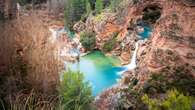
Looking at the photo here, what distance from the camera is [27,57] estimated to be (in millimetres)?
6020

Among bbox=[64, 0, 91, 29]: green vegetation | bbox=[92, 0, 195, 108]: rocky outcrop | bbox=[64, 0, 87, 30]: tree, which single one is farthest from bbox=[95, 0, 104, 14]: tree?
bbox=[92, 0, 195, 108]: rocky outcrop

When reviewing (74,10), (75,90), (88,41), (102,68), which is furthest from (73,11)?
(75,90)

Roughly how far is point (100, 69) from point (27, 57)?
16.9 metres

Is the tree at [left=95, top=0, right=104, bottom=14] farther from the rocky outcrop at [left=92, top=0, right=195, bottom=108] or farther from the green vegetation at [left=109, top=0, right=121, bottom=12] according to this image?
the rocky outcrop at [left=92, top=0, right=195, bottom=108]

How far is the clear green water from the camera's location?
1936 cm

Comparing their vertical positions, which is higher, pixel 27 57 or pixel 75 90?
pixel 27 57

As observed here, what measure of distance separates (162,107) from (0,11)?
3.31 meters

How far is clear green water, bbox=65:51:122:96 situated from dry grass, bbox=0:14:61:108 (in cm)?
1179

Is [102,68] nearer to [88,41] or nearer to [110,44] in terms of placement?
[110,44]

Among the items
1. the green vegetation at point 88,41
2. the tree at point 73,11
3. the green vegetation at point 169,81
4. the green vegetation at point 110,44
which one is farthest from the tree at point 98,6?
the green vegetation at point 169,81

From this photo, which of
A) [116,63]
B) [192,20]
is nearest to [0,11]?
[192,20]

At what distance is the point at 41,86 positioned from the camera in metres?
6.12

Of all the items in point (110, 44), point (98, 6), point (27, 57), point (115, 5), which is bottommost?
point (110, 44)

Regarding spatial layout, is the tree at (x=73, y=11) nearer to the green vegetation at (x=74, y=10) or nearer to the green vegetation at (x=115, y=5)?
the green vegetation at (x=74, y=10)
